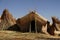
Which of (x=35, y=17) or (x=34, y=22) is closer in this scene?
(x=35, y=17)

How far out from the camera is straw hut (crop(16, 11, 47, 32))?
3231 centimetres

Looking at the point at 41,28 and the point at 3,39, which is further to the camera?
the point at 41,28

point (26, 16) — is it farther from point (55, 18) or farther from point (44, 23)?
point (55, 18)

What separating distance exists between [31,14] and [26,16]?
124cm

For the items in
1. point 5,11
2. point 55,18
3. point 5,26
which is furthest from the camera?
point 5,11

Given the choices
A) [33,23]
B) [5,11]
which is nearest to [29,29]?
[33,23]

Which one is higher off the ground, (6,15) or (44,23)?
(6,15)

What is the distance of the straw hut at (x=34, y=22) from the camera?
3231 centimetres

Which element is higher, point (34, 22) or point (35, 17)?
point (35, 17)

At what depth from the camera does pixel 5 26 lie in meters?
38.0

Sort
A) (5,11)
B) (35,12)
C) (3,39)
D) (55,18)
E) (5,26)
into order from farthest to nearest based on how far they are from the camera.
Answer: (5,11) → (5,26) → (55,18) → (35,12) → (3,39)

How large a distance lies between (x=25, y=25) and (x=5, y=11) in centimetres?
1598

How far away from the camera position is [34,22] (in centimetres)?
3291

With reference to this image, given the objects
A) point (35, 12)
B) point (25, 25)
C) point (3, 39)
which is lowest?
point (3, 39)
